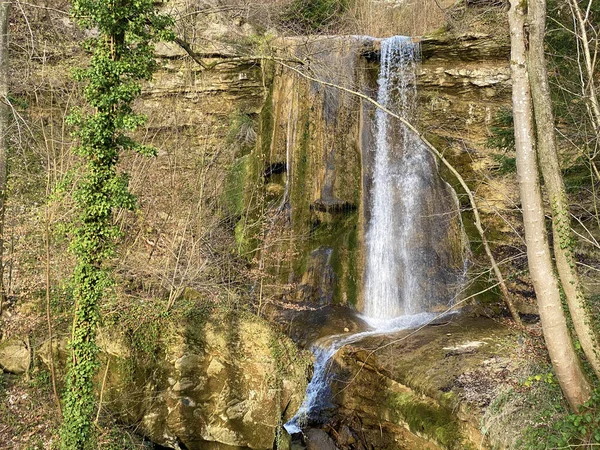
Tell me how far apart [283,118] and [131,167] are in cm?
531

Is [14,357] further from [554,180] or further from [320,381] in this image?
[554,180]

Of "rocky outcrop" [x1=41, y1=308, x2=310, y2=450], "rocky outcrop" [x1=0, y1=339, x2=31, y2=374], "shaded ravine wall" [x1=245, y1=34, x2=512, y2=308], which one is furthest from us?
"shaded ravine wall" [x1=245, y1=34, x2=512, y2=308]

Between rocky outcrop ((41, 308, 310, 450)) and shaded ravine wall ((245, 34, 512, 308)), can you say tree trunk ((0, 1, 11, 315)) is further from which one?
shaded ravine wall ((245, 34, 512, 308))

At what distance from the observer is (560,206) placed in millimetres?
4352

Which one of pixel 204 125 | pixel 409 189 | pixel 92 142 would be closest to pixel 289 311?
pixel 409 189

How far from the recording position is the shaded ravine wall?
11.8 m

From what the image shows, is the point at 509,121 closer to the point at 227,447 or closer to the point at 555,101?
the point at 555,101

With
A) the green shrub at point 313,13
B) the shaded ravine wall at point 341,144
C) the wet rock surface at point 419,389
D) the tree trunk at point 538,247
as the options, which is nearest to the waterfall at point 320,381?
→ the wet rock surface at point 419,389

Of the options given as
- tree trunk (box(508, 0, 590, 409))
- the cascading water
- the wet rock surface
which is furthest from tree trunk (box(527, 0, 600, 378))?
the cascading water

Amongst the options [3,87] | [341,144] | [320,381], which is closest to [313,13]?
[341,144]

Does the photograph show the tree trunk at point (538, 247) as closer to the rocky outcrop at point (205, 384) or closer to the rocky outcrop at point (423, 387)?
the rocky outcrop at point (423, 387)

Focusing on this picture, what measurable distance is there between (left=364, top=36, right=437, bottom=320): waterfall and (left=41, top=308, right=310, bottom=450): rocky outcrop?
14.0 feet

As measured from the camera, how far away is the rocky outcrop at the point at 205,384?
659 centimetres

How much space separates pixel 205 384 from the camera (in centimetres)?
684
